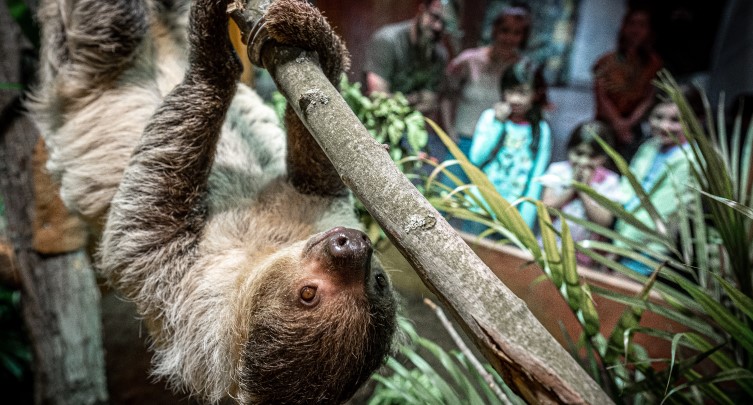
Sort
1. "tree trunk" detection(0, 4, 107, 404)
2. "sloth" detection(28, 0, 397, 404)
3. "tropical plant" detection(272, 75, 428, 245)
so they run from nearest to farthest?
1. "sloth" detection(28, 0, 397, 404)
2. "tropical plant" detection(272, 75, 428, 245)
3. "tree trunk" detection(0, 4, 107, 404)

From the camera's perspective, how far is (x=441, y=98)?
145 inches

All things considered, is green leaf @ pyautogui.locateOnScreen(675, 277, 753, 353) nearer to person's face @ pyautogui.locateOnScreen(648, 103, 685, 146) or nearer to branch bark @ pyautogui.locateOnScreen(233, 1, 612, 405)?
branch bark @ pyautogui.locateOnScreen(233, 1, 612, 405)

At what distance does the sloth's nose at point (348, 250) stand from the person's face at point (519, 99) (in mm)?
2079

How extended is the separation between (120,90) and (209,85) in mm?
974

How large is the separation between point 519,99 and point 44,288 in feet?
14.1

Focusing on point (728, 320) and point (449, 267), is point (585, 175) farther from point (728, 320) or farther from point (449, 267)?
point (449, 267)

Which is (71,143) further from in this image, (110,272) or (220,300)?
(220,300)

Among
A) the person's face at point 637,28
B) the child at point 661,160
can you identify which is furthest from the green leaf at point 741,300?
the person's face at point 637,28

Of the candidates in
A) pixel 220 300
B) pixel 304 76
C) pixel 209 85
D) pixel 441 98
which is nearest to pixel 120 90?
pixel 209 85

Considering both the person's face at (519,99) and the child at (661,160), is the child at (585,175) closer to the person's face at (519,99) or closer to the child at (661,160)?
the child at (661,160)

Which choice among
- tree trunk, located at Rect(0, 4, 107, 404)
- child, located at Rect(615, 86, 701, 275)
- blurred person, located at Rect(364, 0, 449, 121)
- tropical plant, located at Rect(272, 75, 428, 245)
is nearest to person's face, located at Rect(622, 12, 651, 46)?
child, located at Rect(615, 86, 701, 275)

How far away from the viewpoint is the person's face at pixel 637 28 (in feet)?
11.0

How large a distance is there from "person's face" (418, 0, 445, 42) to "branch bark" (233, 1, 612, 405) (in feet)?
6.91

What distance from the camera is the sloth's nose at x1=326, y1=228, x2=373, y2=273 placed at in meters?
1.92
